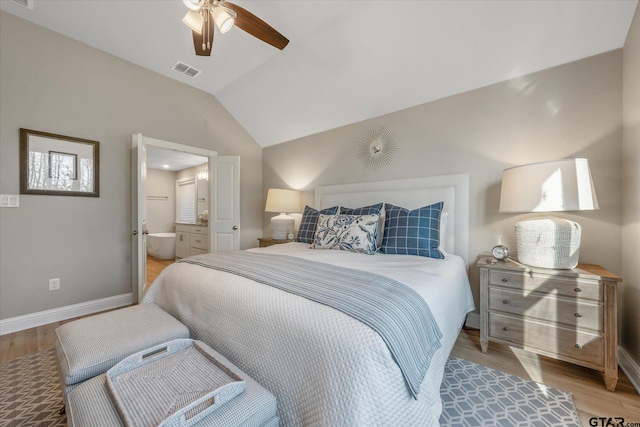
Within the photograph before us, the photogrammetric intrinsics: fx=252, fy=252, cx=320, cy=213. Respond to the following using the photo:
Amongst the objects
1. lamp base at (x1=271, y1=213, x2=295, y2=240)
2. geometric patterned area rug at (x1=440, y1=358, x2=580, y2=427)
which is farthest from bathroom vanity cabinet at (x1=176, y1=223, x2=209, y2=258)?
geometric patterned area rug at (x1=440, y1=358, x2=580, y2=427)

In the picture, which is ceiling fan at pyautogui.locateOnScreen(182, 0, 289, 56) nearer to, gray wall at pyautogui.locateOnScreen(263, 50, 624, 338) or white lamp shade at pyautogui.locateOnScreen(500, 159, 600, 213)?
gray wall at pyautogui.locateOnScreen(263, 50, 624, 338)

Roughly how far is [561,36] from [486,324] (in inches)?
89.1

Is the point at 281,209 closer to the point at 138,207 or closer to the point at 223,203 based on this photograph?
the point at 223,203

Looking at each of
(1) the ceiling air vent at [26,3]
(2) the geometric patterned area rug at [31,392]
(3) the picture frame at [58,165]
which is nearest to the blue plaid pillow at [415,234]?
(2) the geometric patterned area rug at [31,392]

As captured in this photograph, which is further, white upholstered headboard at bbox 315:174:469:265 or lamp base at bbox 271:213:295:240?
lamp base at bbox 271:213:295:240

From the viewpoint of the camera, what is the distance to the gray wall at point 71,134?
2377 millimetres

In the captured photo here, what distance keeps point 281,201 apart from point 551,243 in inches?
115

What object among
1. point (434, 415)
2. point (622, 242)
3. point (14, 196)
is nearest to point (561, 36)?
point (622, 242)

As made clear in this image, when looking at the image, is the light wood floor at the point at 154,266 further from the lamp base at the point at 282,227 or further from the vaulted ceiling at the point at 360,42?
the vaulted ceiling at the point at 360,42

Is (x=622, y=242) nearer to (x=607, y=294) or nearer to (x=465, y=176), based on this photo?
(x=607, y=294)

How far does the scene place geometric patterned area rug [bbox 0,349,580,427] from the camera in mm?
1338

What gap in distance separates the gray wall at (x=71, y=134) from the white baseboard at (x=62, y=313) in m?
0.06

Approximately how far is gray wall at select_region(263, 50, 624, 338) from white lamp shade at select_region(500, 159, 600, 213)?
0.40m

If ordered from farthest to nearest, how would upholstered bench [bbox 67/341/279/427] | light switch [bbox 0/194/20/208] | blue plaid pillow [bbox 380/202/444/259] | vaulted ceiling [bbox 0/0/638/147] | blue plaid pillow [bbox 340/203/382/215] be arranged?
blue plaid pillow [bbox 340/203/382/215], light switch [bbox 0/194/20/208], blue plaid pillow [bbox 380/202/444/259], vaulted ceiling [bbox 0/0/638/147], upholstered bench [bbox 67/341/279/427]
